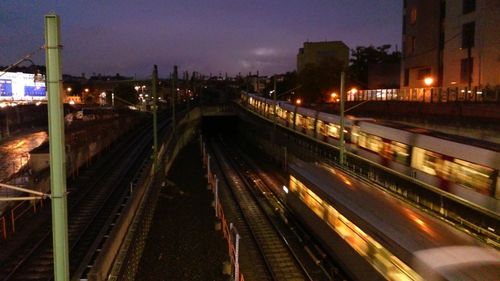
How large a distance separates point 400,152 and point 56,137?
63.9 ft

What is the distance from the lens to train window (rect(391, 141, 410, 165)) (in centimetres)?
2227

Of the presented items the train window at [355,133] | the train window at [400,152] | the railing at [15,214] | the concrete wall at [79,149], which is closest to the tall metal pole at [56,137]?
the railing at [15,214]

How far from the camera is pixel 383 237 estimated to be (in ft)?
32.9

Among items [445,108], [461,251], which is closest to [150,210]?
[461,251]

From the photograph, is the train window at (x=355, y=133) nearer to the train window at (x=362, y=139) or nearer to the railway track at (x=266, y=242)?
the train window at (x=362, y=139)

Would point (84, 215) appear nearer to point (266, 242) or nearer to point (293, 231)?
point (266, 242)

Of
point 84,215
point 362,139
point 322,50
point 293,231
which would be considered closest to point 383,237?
point 293,231

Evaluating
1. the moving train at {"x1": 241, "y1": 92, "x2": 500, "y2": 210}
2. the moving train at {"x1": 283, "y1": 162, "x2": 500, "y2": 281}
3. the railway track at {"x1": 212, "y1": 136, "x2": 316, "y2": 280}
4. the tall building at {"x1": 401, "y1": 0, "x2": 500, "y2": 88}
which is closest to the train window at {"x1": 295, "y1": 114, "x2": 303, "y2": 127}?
the moving train at {"x1": 241, "y1": 92, "x2": 500, "y2": 210}

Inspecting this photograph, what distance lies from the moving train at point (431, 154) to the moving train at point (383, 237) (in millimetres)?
4873

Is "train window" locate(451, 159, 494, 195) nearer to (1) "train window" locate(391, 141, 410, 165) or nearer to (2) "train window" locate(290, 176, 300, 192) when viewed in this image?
(1) "train window" locate(391, 141, 410, 165)

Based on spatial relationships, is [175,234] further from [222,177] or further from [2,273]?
[222,177]

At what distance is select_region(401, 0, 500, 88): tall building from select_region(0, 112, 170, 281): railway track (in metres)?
23.9

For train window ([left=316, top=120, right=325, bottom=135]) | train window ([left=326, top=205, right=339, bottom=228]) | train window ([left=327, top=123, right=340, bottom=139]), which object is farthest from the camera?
train window ([left=316, top=120, right=325, bottom=135])

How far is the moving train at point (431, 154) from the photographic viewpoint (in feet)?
53.5
